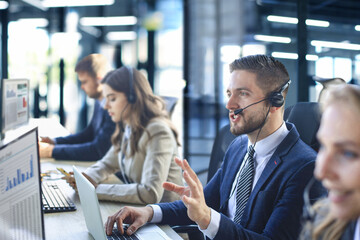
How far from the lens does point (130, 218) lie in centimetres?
157

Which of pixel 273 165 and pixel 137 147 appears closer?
pixel 273 165

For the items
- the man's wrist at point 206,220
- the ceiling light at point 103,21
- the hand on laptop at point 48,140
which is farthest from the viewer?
the ceiling light at point 103,21

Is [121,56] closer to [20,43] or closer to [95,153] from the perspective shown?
[20,43]

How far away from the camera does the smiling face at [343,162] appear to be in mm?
656

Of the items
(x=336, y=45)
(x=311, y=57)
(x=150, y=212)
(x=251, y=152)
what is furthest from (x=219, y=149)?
(x=336, y=45)

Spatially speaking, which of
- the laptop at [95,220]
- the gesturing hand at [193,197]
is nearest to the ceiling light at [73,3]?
the laptop at [95,220]

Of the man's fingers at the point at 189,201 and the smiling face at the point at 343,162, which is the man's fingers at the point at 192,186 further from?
the smiling face at the point at 343,162

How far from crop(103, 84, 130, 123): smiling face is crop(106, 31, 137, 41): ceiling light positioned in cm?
371

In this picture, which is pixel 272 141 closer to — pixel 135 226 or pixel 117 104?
pixel 135 226

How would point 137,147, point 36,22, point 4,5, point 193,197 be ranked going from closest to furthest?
1. point 193,197
2. point 137,147
3. point 4,5
4. point 36,22

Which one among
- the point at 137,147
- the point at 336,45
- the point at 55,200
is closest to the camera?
the point at 55,200

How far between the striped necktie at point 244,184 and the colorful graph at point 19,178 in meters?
0.75

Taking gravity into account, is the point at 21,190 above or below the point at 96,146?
above

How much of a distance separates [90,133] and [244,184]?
2.35 metres
